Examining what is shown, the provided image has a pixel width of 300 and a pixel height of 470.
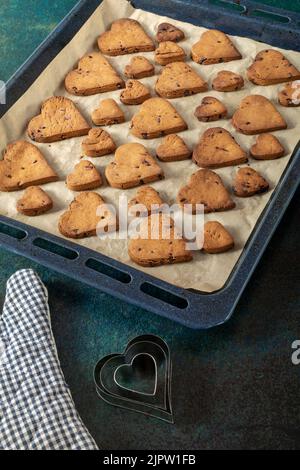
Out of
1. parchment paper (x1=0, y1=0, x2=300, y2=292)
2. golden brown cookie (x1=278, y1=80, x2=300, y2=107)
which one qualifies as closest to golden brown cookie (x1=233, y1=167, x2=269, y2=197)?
parchment paper (x1=0, y1=0, x2=300, y2=292)

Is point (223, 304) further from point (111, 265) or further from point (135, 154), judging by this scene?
point (135, 154)

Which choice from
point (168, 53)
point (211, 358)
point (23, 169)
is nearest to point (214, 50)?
point (168, 53)

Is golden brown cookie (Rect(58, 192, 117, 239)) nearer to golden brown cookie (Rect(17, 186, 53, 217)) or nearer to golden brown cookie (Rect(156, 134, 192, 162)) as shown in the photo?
golden brown cookie (Rect(17, 186, 53, 217))

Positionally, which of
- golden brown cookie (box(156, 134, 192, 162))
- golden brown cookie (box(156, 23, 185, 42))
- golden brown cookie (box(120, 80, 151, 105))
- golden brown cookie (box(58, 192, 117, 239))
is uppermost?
golden brown cookie (box(156, 23, 185, 42))

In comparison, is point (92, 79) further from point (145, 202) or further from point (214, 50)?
point (145, 202)

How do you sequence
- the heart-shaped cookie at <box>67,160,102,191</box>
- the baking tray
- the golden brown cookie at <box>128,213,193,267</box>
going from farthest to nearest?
the heart-shaped cookie at <box>67,160,102,191</box>
the golden brown cookie at <box>128,213,193,267</box>
the baking tray

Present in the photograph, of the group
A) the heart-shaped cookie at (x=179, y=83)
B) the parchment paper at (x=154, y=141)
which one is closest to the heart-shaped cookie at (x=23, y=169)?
the parchment paper at (x=154, y=141)
